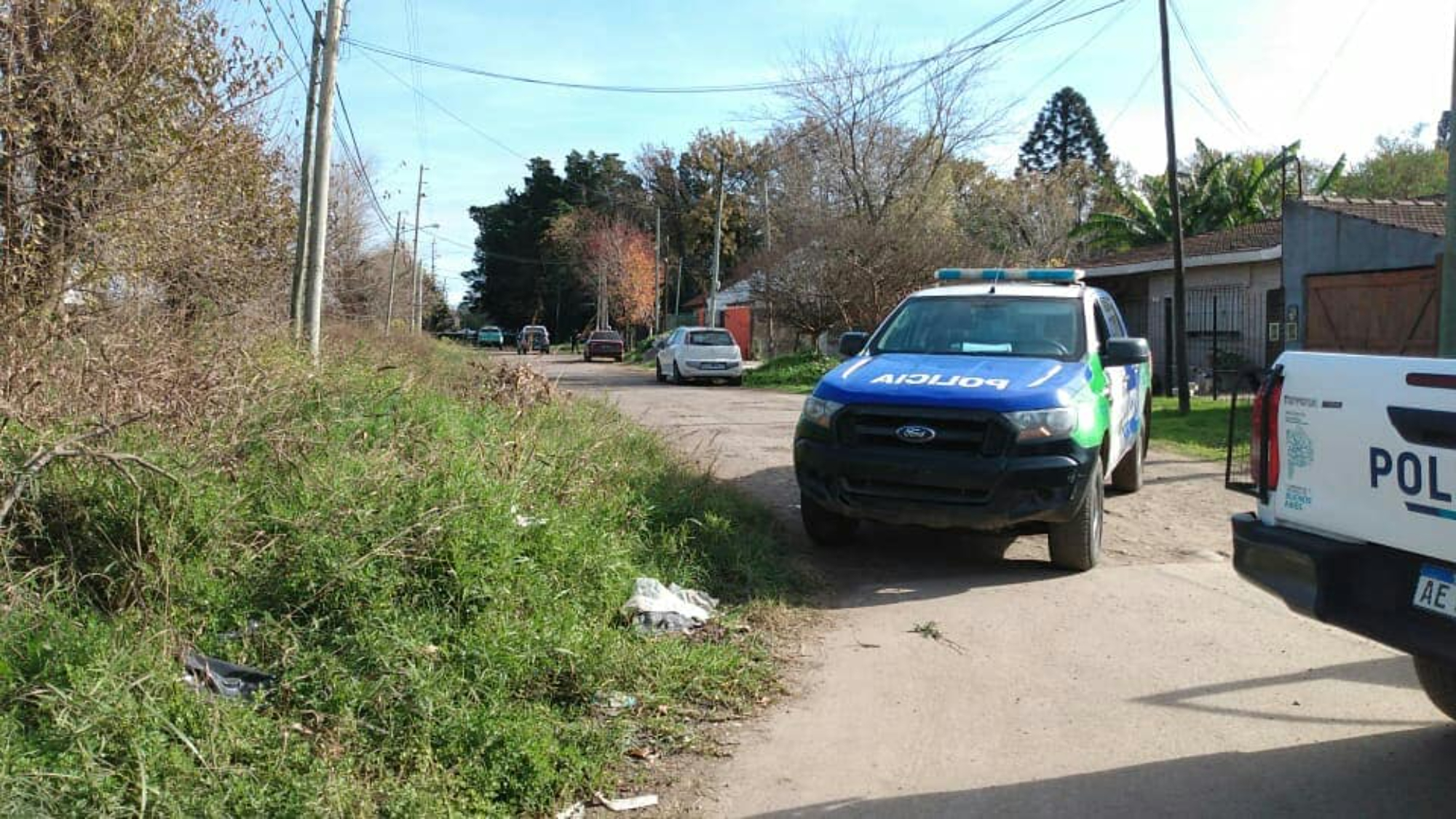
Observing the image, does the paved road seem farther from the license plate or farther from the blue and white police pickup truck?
the license plate

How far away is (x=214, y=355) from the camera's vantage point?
6.49 meters

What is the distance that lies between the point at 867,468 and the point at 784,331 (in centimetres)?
2943

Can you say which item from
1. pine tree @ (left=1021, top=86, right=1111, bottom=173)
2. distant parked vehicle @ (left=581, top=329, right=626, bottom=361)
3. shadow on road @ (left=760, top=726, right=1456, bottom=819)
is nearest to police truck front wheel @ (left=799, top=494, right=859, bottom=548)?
shadow on road @ (left=760, top=726, right=1456, bottom=819)

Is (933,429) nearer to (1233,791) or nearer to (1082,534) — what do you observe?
(1082,534)

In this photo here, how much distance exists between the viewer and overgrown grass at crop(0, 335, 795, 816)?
3635 millimetres

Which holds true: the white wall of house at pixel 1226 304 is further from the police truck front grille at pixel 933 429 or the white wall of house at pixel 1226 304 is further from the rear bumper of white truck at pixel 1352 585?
the rear bumper of white truck at pixel 1352 585

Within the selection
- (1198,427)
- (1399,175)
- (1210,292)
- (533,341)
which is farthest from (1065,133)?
(1198,427)

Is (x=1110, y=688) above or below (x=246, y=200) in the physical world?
below

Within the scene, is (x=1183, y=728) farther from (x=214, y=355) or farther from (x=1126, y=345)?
(x=214, y=355)

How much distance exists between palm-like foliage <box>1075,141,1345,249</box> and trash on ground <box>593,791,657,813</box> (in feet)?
96.6

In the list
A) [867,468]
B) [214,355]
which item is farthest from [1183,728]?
[214,355]

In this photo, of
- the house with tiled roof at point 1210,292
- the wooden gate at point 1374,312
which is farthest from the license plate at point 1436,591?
the house with tiled roof at point 1210,292

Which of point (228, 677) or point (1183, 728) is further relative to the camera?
point (1183, 728)

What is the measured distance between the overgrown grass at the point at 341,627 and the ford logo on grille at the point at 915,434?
1.20 metres
